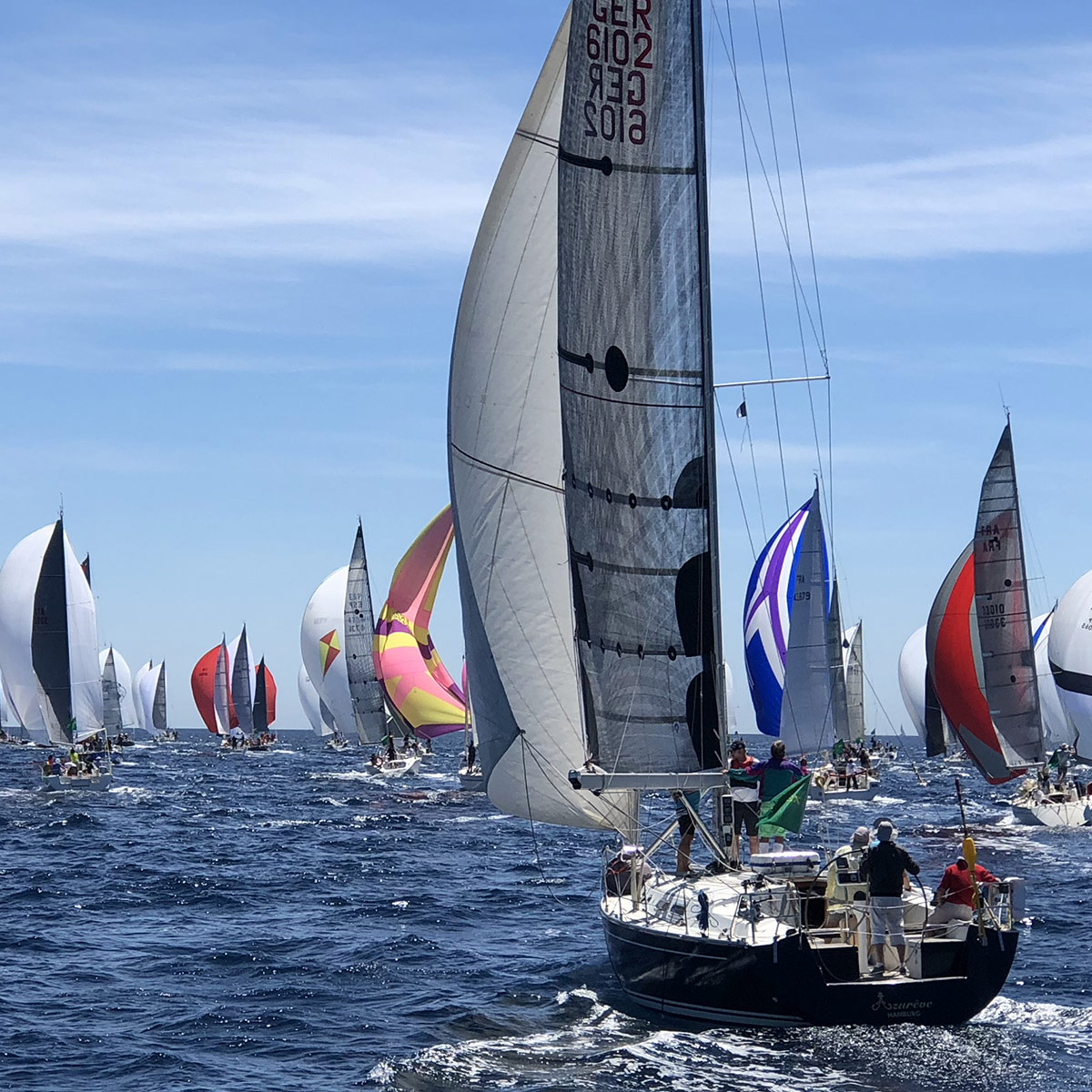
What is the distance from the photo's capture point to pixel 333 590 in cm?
7969

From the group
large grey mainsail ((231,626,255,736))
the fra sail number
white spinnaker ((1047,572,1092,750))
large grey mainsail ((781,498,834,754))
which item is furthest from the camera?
large grey mainsail ((231,626,255,736))

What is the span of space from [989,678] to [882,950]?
2791 cm

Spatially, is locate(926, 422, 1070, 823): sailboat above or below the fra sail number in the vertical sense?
below

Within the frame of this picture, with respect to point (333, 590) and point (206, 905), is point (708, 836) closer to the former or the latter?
point (206, 905)

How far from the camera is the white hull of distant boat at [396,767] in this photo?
59.9 metres

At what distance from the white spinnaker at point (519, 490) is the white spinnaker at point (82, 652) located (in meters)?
36.5

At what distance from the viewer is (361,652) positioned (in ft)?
214

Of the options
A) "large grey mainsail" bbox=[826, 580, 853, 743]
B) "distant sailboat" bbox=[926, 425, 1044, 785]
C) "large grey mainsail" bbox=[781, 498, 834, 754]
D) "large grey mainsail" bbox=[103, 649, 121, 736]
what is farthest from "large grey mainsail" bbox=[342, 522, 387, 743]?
"distant sailboat" bbox=[926, 425, 1044, 785]

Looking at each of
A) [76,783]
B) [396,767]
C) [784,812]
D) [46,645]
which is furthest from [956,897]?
[396,767]

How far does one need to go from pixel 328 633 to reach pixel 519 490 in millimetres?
61767

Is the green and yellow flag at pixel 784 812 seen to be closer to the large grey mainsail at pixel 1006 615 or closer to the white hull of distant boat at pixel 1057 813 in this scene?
the white hull of distant boat at pixel 1057 813

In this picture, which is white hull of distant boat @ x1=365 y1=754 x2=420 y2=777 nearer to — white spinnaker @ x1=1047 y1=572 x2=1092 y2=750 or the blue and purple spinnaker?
the blue and purple spinnaker

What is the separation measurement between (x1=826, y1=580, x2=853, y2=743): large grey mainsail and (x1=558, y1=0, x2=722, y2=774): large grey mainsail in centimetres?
3111

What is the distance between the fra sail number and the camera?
1608 cm
